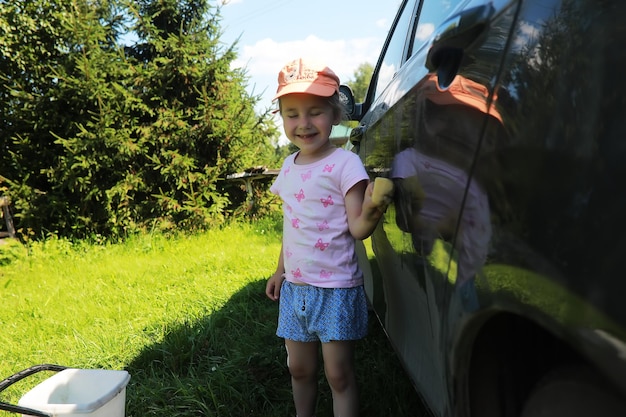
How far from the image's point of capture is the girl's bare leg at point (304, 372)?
182cm

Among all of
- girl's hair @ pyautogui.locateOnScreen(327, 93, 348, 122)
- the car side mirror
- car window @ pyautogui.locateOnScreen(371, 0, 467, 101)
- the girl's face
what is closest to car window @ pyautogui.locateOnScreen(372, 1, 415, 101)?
car window @ pyautogui.locateOnScreen(371, 0, 467, 101)

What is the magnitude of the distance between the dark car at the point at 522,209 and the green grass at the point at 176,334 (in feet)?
3.77

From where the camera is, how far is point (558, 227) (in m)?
0.58

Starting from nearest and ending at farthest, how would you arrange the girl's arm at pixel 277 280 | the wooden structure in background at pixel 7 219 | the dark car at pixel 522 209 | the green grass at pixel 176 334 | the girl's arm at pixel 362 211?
the dark car at pixel 522 209 → the girl's arm at pixel 362 211 → the girl's arm at pixel 277 280 → the green grass at pixel 176 334 → the wooden structure in background at pixel 7 219

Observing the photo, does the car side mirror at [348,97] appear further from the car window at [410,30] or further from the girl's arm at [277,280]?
the girl's arm at [277,280]

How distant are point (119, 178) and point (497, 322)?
7.23 m

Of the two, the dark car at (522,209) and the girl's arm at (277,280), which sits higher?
the dark car at (522,209)

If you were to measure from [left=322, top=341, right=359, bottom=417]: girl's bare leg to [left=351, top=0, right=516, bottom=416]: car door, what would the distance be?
0.69ft

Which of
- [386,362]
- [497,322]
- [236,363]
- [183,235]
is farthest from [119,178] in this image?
[497,322]

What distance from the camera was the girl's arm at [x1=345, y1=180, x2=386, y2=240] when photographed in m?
1.48

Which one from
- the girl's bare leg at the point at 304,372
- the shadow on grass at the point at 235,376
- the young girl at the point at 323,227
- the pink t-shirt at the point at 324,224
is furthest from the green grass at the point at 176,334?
the pink t-shirt at the point at 324,224

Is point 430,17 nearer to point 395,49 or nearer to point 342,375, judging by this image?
point 395,49

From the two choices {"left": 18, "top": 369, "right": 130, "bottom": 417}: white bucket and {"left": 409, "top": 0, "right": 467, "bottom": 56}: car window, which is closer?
{"left": 409, "top": 0, "right": 467, "bottom": 56}: car window

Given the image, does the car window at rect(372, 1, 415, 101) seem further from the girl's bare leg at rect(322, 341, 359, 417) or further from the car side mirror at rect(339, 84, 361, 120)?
the girl's bare leg at rect(322, 341, 359, 417)
